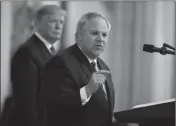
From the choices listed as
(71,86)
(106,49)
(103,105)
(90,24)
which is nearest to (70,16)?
(90,24)

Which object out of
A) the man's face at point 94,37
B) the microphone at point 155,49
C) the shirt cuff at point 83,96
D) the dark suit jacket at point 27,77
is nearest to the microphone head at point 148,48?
the microphone at point 155,49

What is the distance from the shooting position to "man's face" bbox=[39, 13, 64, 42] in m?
1.45

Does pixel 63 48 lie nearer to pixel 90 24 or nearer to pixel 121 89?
pixel 90 24

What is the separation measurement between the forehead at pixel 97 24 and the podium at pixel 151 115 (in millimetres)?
401

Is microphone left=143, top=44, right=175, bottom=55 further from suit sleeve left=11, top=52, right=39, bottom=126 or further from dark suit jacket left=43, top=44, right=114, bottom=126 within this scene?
suit sleeve left=11, top=52, right=39, bottom=126

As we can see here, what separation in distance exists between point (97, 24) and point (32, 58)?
1.17 ft

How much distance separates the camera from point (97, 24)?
4.56ft

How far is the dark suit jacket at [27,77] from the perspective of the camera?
1.43 meters

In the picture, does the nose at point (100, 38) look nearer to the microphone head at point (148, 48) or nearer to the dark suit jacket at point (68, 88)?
the dark suit jacket at point (68, 88)

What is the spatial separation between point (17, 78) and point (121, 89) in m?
0.51

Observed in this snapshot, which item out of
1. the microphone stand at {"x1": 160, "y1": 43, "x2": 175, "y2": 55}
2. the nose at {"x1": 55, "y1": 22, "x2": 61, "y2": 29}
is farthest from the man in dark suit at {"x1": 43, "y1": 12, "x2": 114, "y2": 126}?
the microphone stand at {"x1": 160, "y1": 43, "x2": 175, "y2": 55}

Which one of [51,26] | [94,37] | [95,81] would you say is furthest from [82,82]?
[51,26]

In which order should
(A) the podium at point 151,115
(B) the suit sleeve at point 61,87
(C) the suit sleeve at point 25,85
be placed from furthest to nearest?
(C) the suit sleeve at point 25,85
(B) the suit sleeve at point 61,87
(A) the podium at point 151,115

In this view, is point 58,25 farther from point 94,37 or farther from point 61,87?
point 61,87
